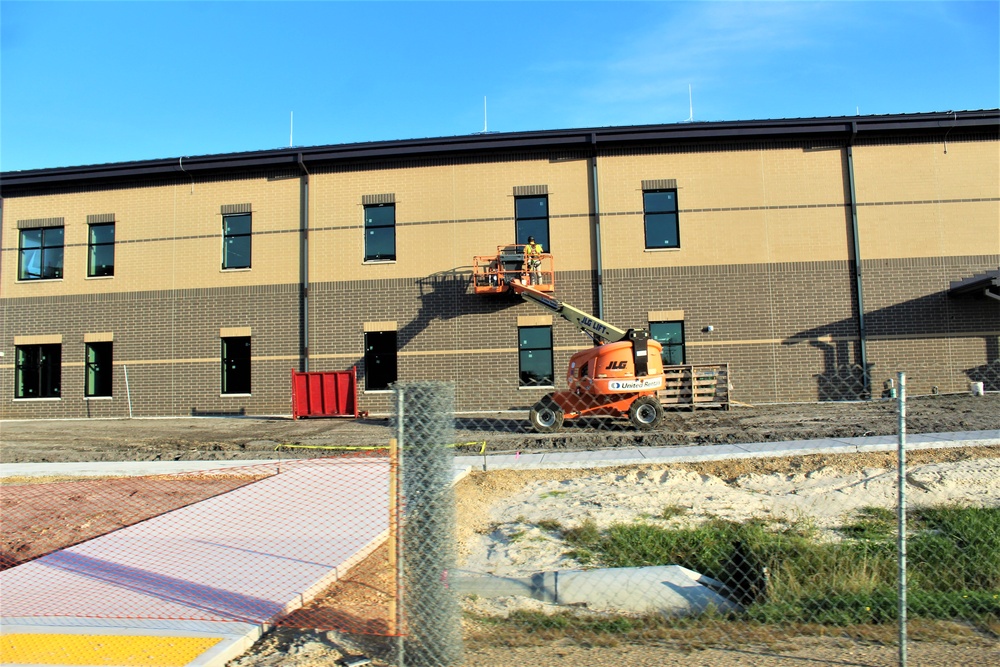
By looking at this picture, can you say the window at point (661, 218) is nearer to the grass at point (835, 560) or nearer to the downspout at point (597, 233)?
the downspout at point (597, 233)

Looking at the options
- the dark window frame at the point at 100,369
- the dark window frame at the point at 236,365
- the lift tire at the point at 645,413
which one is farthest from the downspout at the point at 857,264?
the dark window frame at the point at 100,369

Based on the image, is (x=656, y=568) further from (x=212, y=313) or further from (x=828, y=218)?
(x=212, y=313)

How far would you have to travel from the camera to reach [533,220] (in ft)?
68.3

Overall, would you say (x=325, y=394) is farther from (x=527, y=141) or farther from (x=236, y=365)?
(x=527, y=141)

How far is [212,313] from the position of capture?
2181cm

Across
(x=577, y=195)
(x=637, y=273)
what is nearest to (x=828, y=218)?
(x=637, y=273)

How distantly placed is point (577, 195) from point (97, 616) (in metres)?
17.9

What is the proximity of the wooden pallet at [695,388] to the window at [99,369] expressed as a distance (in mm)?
18646

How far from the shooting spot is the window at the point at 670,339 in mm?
20031

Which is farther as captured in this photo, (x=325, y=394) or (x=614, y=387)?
(x=325, y=394)

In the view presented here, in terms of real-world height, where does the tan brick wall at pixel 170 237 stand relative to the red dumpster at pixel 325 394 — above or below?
above

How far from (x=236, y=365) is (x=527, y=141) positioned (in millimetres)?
12199

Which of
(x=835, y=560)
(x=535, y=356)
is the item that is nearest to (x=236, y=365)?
(x=535, y=356)

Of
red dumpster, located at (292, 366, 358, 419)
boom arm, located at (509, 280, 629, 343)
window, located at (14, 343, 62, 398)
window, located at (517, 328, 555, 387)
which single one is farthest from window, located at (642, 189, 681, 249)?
window, located at (14, 343, 62, 398)
